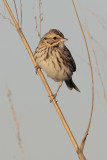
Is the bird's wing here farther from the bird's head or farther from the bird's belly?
the bird's head

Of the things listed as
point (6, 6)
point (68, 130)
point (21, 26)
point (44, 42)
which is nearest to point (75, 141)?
point (68, 130)

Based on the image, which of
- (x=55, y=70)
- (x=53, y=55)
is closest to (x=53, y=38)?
(x=53, y=55)

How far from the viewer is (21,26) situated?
3.81 m

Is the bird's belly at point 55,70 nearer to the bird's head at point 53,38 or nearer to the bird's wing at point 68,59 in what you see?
the bird's wing at point 68,59

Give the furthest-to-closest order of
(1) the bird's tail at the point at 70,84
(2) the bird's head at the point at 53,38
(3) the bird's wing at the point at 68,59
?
(1) the bird's tail at the point at 70,84, (3) the bird's wing at the point at 68,59, (2) the bird's head at the point at 53,38

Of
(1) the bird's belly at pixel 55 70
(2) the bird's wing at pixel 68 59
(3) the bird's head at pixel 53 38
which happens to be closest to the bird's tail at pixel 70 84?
(2) the bird's wing at pixel 68 59

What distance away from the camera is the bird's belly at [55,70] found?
5.50 m

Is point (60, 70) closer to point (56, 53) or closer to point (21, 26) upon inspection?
point (56, 53)

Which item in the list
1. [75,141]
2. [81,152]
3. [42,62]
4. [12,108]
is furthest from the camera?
[42,62]

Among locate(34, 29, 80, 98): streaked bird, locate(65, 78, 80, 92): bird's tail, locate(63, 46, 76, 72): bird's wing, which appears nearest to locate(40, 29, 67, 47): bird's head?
locate(34, 29, 80, 98): streaked bird

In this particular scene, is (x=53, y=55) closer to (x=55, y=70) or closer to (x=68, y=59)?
(x=55, y=70)

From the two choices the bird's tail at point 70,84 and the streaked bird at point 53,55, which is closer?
the streaked bird at point 53,55

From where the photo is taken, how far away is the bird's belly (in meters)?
5.50

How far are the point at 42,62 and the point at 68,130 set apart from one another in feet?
8.05
